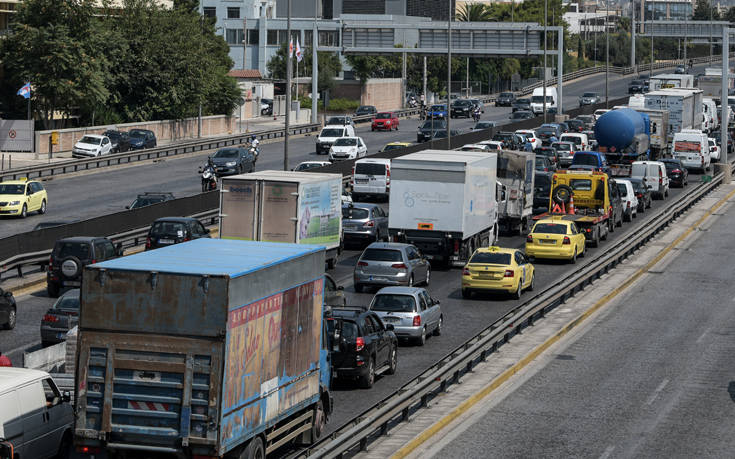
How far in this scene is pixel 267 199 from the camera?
34.9 metres

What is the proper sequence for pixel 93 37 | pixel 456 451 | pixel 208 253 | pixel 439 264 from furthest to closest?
pixel 93 37 < pixel 439 264 < pixel 456 451 < pixel 208 253

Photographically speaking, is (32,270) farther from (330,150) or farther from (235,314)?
(330,150)

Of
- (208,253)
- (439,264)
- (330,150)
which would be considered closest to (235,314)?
(208,253)

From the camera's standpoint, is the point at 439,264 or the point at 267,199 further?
the point at 439,264

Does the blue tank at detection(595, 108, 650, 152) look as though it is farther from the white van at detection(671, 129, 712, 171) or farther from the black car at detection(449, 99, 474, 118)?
the black car at detection(449, 99, 474, 118)

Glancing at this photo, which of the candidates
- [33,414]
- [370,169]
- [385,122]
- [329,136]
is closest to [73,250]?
[33,414]

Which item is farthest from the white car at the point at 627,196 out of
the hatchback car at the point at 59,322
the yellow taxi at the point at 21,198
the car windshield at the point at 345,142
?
the hatchback car at the point at 59,322

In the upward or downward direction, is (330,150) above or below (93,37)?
below

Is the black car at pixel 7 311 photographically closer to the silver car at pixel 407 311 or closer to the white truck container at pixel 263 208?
the white truck container at pixel 263 208

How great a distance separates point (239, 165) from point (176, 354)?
146ft

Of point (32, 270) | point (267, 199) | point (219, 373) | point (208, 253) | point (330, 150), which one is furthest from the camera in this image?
point (330, 150)

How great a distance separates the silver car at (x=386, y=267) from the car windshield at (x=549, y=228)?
7.08 m

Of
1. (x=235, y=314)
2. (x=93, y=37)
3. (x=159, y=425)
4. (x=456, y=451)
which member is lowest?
(x=456, y=451)

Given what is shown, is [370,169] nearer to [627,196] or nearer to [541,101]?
[627,196]
